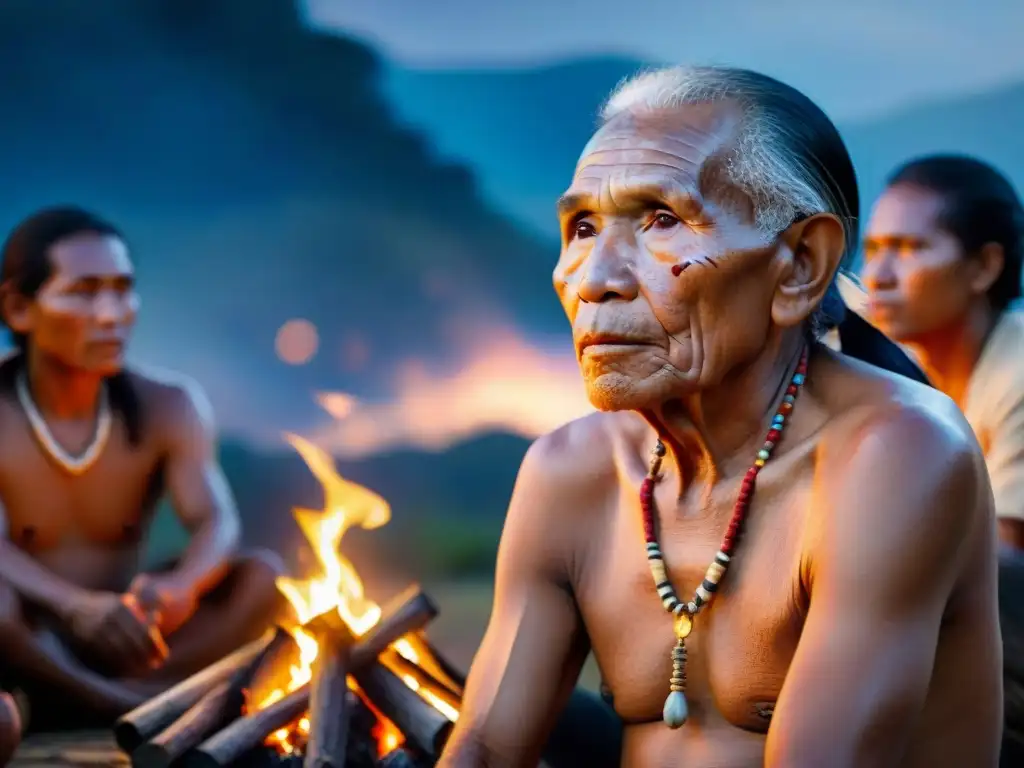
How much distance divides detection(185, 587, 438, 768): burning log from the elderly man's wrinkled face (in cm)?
202

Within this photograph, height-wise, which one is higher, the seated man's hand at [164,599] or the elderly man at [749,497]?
the elderly man at [749,497]

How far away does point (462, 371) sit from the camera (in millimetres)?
10664

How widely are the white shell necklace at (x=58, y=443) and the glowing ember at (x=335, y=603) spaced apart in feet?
3.16

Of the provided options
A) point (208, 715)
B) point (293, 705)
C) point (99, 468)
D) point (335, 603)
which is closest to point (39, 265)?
point (99, 468)

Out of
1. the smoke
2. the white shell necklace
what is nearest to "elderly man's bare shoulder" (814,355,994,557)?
the white shell necklace

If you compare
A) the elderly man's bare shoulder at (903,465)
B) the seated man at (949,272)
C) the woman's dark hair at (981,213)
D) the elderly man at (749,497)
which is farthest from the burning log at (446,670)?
the elderly man's bare shoulder at (903,465)

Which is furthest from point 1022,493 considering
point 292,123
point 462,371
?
point 292,123

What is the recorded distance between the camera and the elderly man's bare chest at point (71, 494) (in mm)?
5410

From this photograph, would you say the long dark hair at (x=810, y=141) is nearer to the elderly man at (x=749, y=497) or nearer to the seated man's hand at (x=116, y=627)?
the elderly man at (x=749, y=497)

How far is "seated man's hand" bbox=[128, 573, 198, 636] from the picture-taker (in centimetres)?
512

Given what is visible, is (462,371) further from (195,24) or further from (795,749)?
(795,749)

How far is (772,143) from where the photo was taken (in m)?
2.21

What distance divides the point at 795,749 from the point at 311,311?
8977mm

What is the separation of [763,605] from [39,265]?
13.4 feet
